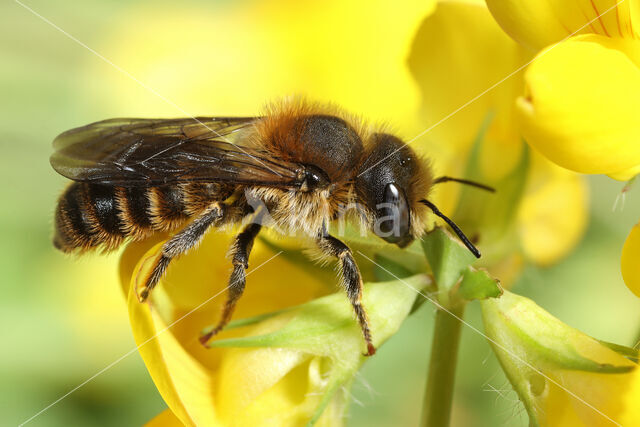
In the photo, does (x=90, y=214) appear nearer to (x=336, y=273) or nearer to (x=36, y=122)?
(x=336, y=273)

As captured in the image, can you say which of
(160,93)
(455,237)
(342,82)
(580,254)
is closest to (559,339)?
(455,237)

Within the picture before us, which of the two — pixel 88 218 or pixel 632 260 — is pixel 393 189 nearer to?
pixel 632 260

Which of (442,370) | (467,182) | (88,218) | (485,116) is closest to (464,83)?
(485,116)

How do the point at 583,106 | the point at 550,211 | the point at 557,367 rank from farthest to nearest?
the point at 550,211 < the point at 557,367 < the point at 583,106

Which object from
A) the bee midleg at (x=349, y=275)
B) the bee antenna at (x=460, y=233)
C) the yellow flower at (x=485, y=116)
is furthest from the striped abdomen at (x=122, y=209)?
the yellow flower at (x=485, y=116)

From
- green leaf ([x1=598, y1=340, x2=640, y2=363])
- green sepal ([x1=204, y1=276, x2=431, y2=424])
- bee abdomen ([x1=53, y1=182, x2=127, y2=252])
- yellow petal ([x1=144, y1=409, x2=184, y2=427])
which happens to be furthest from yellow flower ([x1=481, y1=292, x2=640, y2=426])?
bee abdomen ([x1=53, y1=182, x2=127, y2=252])

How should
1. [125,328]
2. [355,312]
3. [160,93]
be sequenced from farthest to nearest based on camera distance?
[160,93] → [125,328] → [355,312]
